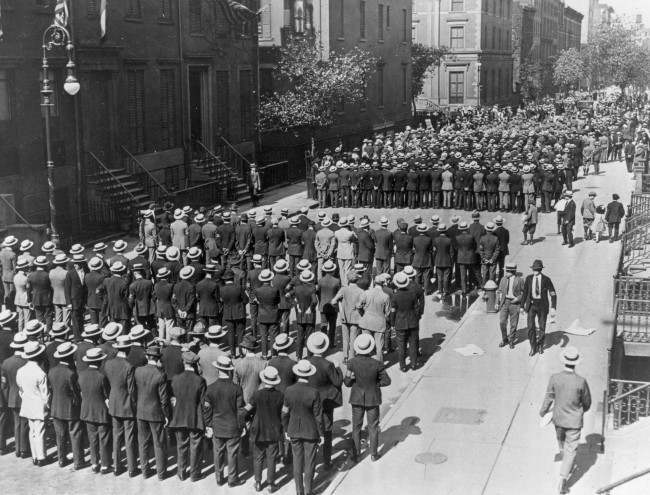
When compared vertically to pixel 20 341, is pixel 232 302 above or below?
below

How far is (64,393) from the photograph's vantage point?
1066cm

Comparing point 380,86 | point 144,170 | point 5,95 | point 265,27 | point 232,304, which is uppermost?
point 265,27

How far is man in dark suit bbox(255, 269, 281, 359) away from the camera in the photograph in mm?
14227

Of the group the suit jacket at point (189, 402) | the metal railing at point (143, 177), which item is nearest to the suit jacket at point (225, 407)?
the suit jacket at point (189, 402)

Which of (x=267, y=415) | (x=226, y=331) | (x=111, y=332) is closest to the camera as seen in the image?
(x=267, y=415)

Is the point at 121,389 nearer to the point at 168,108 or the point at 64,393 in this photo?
the point at 64,393

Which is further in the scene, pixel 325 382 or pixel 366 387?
pixel 366 387

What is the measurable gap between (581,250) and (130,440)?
1603 centimetres

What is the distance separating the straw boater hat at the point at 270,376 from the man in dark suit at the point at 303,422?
19cm

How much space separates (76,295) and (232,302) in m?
3.01

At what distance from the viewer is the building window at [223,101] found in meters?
33.2

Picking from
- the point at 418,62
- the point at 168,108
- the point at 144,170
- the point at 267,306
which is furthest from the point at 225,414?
the point at 418,62

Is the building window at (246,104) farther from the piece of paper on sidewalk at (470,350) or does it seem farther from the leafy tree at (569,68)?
the leafy tree at (569,68)

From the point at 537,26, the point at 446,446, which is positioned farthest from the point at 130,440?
the point at 537,26
